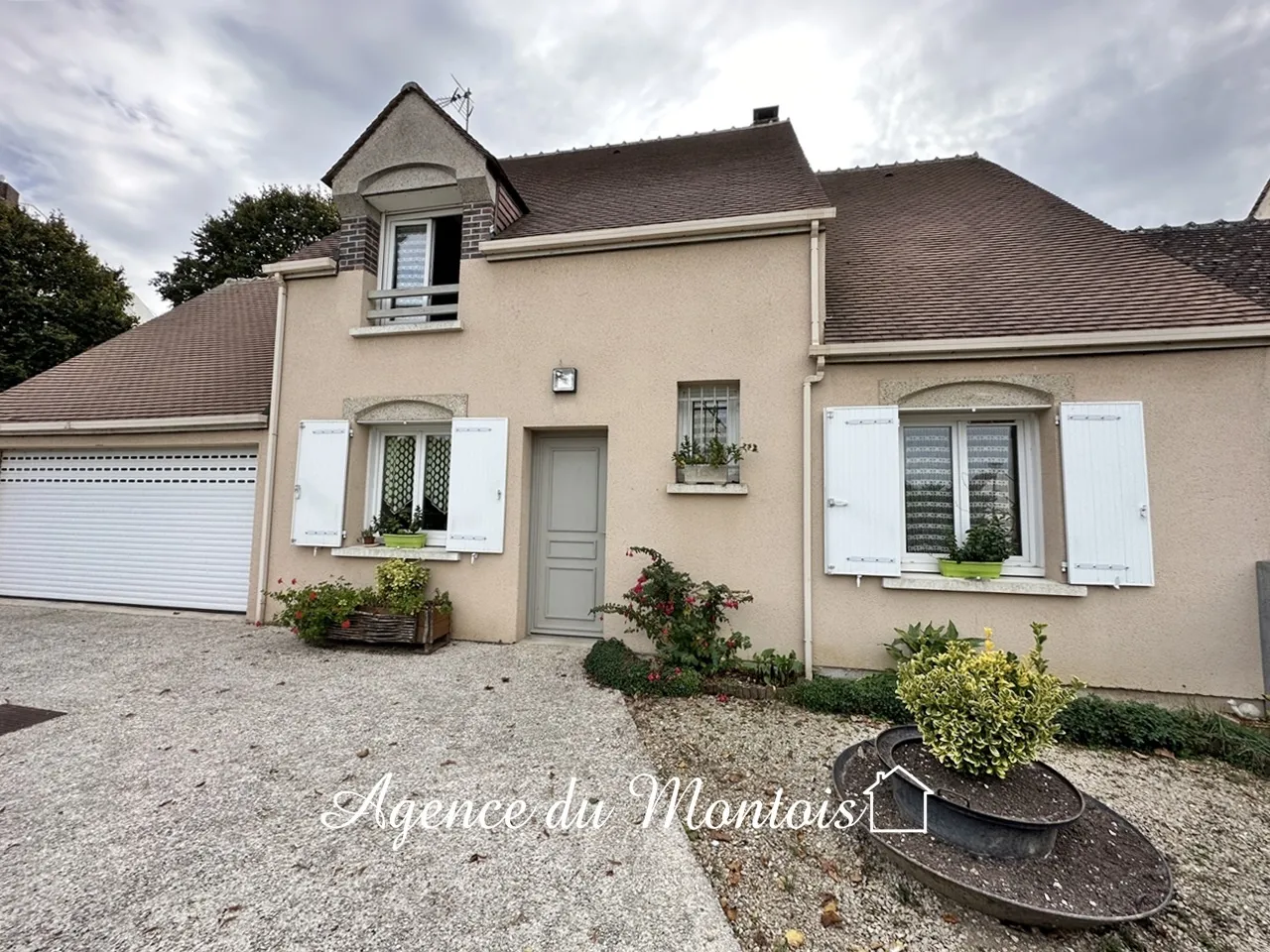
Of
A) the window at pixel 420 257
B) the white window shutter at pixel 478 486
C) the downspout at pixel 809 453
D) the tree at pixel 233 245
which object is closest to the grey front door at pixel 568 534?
the white window shutter at pixel 478 486

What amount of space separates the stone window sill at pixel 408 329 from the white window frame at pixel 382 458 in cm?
109

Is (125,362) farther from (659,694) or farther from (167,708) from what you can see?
(659,694)

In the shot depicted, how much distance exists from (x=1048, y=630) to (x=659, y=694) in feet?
11.5

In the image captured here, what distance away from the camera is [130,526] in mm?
7133

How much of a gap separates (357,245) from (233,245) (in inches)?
624

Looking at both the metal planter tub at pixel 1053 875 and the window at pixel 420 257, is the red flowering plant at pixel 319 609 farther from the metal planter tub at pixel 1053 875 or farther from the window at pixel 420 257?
the metal planter tub at pixel 1053 875

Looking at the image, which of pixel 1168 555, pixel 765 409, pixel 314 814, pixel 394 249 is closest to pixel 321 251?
pixel 394 249

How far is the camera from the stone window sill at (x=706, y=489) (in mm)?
5043

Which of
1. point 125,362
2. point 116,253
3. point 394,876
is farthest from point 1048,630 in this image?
point 116,253

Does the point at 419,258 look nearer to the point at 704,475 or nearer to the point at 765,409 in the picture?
the point at 704,475

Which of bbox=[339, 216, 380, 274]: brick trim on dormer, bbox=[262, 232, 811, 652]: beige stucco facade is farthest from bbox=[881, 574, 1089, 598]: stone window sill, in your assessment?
bbox=[339, 216, 380, 274]: brick trim on dormer

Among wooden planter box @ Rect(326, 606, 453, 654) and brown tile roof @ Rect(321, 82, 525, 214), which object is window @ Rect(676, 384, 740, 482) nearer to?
wooden planter box @ Rect(326, 606, 453, 654)

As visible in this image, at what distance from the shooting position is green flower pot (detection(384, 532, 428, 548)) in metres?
5.88

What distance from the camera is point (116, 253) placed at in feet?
53.7
